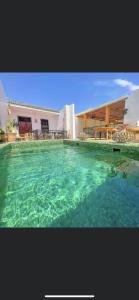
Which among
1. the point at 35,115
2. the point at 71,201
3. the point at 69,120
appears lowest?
the point at 71,201

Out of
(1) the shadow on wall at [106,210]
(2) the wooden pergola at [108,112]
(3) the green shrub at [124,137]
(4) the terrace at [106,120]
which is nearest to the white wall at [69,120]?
(4) the terrace at [106,120]

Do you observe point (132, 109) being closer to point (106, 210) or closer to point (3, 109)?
point (106, 210)

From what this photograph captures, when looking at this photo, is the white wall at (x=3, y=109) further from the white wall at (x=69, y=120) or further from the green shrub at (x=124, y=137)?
the green shrub at (x=124, y=137)

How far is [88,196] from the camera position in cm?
237

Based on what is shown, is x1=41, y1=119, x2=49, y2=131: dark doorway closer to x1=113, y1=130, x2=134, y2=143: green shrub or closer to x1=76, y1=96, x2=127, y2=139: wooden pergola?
x1=76, y1=96, x2=127, y2=139: wooden pergola

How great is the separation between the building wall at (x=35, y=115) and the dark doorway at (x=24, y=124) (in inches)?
12.1

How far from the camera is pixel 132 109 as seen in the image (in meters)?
8.48

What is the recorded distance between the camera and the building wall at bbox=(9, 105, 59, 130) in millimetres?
12758

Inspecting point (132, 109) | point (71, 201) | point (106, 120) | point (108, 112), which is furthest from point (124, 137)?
point (71, 201)

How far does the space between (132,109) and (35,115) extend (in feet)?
30.8

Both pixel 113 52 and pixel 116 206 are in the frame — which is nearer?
pixel 113 52
